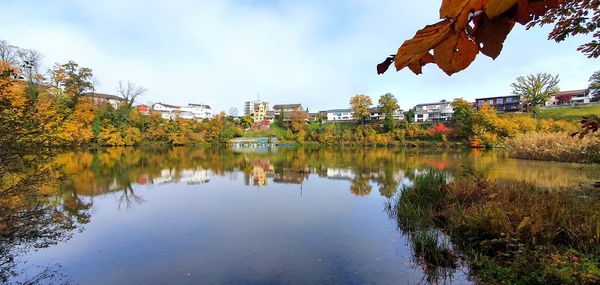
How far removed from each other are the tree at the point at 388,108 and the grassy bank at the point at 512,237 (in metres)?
47.4

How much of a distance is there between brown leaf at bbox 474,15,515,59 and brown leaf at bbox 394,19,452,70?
6cm

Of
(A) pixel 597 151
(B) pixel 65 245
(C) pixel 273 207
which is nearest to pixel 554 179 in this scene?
(A) pixel 597 151

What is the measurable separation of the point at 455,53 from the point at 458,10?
0.40ft

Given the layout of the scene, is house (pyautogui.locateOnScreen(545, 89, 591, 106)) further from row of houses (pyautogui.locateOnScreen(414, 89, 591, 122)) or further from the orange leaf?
the orange leaf

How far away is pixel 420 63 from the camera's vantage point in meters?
0.68

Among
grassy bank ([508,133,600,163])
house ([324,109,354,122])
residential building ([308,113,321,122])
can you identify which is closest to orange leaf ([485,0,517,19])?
grassy bank ([508,133,600,163])

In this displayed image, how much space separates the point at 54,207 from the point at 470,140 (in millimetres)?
46430

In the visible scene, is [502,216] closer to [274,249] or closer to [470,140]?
[274,249]

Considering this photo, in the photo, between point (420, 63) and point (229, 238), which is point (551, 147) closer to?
point (229, 238)

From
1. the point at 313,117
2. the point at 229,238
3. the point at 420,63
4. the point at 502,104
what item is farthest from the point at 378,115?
the point at 420,63

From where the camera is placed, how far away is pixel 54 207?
378 inches

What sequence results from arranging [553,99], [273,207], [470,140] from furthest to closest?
[553,99], [470,140], [273,207]

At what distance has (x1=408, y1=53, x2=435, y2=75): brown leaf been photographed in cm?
66

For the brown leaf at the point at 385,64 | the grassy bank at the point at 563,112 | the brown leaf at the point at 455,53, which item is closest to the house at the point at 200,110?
the grassy bank at the point at 563,112
